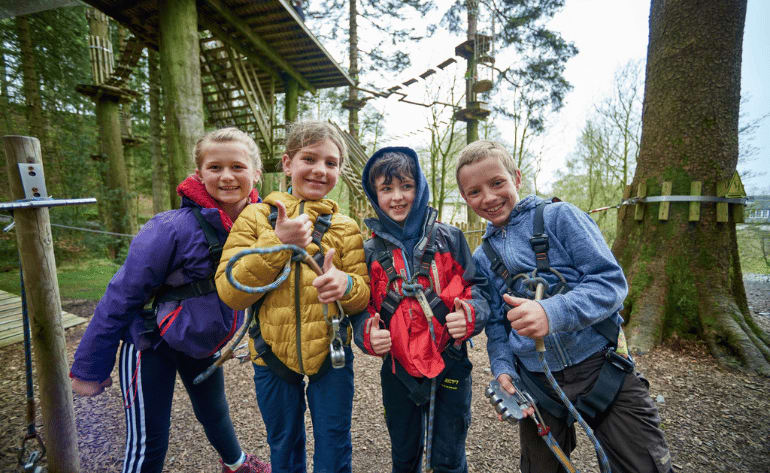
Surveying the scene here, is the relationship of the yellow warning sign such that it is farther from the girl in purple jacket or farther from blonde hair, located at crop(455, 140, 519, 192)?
the girl in purple jacket

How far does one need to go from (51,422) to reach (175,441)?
93 centimetres

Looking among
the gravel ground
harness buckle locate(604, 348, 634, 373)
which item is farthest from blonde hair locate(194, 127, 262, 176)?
the gravel ground

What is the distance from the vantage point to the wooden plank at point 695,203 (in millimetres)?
3275

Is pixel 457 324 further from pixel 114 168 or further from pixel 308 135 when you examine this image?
pixel 114 168

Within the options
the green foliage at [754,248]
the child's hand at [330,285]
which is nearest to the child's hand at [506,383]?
the child's hand at [330,285]

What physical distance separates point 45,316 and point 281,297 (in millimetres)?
1438

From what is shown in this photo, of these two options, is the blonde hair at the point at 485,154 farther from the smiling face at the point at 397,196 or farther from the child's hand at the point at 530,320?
the child's hand at the point at 530,320

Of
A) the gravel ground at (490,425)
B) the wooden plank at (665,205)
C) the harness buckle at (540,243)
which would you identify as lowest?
the gravel ground at (490,425)

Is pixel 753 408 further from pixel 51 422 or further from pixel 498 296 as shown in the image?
pixel 51 422

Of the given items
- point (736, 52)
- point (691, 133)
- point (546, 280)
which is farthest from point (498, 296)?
point (736, 52)

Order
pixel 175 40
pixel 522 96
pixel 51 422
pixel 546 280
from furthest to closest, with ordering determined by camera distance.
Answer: pixel 522 96
pixel 175 40
pixel 51 422
pixel 546 280

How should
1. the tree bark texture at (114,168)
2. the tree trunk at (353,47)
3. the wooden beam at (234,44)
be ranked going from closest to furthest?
the wooden beam at (234,44) → the tree bark texture at (114,168) → the tree trunk at (353,47)

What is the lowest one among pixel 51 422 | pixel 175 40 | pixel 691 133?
pixel 51 422

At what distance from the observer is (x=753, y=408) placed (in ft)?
8.54
